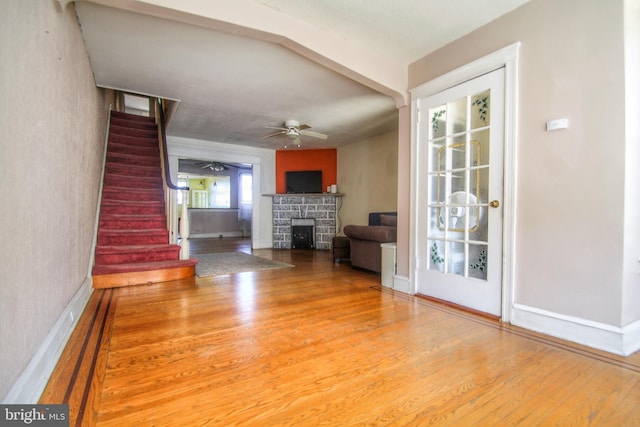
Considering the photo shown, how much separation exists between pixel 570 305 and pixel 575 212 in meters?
0.63

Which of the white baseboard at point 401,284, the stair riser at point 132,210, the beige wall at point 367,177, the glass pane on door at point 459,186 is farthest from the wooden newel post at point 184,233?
the beige wall at point 367,177

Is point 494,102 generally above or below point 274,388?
above

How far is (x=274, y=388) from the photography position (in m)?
1.45

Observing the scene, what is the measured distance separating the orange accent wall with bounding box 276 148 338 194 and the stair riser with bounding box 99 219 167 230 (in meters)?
3.34

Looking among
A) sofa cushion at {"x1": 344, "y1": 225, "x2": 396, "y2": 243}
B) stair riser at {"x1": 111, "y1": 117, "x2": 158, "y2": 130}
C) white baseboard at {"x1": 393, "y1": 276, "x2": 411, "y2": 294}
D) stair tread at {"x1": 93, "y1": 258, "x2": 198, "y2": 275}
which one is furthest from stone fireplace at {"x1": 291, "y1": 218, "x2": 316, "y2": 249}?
white baseboard at {"x1": 393, "y1": 276, "x2": 411, "y2": 294}

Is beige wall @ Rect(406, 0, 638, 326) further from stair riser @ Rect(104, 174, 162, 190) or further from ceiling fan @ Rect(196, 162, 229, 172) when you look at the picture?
ceiling fan @ Rect(196, 162, 229, 172)

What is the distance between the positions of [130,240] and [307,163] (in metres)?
4.36

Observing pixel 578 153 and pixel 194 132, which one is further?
pixel 194 132

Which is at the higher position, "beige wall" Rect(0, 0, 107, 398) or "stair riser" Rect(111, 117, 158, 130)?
"stair riser" Rect(111, 117, 158, 130)

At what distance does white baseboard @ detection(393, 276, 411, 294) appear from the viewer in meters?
3.24

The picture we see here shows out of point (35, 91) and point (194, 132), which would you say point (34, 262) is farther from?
point (194, 132)

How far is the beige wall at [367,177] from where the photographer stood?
229 inches

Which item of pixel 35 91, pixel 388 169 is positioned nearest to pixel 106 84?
pixel 35 91

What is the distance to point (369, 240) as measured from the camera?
A: 4.17m
